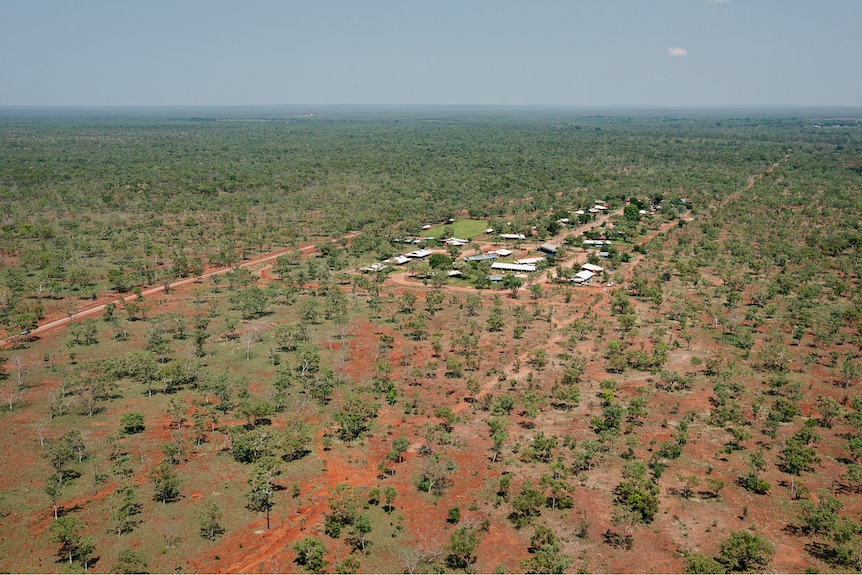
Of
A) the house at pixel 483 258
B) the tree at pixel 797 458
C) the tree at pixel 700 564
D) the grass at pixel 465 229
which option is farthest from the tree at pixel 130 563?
the grass at pixel 465 229

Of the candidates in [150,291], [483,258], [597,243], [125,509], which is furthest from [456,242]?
[125,509]

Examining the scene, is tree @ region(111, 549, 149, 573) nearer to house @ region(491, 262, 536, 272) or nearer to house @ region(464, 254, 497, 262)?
house @ region(491, 262, 536, 272)

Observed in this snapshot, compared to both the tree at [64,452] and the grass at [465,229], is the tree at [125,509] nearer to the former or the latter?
the tree at [64,452]

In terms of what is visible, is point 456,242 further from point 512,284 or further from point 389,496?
point 389,496

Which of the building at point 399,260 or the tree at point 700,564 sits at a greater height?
the building at point 399,260

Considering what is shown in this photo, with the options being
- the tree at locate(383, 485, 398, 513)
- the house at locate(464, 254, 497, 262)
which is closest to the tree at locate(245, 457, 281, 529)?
the tree at locate(383, 485, 398, 513)

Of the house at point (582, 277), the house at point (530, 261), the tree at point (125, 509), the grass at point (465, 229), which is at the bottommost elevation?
the tree at point (125, 509)

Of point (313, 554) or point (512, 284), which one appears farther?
point (512, 284)
